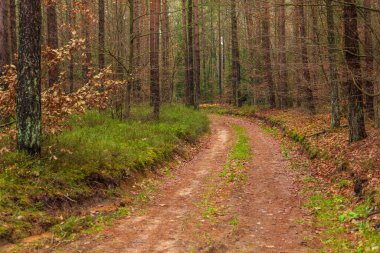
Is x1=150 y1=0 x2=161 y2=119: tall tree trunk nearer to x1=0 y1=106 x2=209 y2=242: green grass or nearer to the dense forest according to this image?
the dense forest

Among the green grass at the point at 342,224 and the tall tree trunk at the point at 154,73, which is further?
the tall tree trunk at the point at 154,73

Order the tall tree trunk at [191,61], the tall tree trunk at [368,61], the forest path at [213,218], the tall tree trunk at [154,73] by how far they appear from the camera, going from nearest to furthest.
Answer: the forest path at [213,218] → the tall tree trunk at [368,61] → the tall tree trunk at [154,73] → the tall tree trunk at [191,61]

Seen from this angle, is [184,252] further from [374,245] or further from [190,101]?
[190,101]

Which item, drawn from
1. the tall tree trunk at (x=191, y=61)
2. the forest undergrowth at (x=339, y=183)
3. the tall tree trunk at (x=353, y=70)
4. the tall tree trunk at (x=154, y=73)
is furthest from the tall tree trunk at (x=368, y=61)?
the tall tree trunk at (x=191, y=61)

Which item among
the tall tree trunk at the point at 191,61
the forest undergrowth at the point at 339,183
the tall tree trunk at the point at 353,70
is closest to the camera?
the forest undergrowth at the point at 339,183

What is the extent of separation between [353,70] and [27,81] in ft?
30.3

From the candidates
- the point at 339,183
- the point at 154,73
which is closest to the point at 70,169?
the point at 339,183

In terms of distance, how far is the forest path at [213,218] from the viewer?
632 centimetres

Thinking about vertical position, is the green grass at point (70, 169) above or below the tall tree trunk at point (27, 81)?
below

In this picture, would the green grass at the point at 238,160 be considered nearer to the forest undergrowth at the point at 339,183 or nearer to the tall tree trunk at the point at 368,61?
the forest undergrowth at the point at 339,183

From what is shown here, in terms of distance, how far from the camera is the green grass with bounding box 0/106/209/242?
6.83 m

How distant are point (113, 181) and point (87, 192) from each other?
117 centimetres

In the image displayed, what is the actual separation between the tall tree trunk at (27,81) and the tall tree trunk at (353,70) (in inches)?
340

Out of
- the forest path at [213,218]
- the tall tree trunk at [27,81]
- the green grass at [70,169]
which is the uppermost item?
the tall tree trunk at [27,81]
